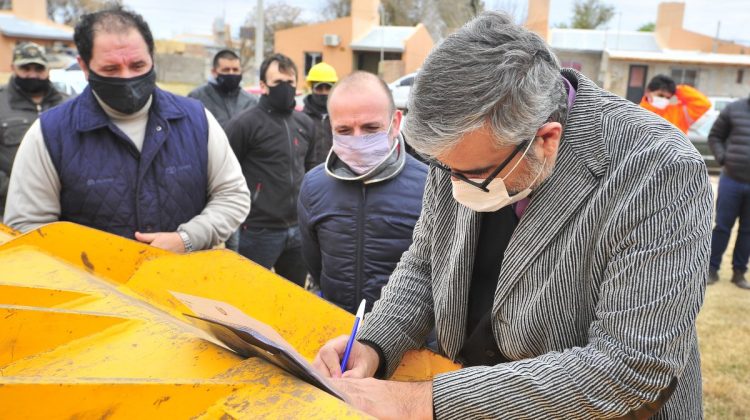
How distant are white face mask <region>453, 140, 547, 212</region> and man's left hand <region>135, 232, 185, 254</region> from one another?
4.59 feet

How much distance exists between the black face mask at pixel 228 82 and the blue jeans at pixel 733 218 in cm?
466

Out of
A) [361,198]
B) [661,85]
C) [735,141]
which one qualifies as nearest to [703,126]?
[661,85]

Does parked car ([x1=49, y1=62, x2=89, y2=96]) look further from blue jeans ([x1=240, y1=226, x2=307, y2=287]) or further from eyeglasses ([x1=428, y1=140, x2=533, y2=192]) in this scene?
eyeglasses ([x1=428, y1=140, x2=533, y2=192])

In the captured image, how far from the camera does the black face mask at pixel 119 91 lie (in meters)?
2.55

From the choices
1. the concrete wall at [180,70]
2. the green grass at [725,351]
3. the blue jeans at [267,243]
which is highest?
the blue jeans at [267,243]

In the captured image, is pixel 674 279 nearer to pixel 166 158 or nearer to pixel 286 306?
pixel 286 306

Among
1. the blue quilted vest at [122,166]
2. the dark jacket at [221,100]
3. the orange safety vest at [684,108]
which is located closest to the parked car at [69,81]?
the dark jacket at [221,100]

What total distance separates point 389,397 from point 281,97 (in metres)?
3.53

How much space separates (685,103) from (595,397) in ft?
22.1

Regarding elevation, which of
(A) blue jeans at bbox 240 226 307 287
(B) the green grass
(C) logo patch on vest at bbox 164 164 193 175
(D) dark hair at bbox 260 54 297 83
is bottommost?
(B) the green grass

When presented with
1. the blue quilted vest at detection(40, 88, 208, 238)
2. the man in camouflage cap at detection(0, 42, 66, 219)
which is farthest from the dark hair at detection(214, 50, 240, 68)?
the blue quilted vest at detection(40, 88, 208, 238)

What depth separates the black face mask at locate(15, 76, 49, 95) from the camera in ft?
15.3

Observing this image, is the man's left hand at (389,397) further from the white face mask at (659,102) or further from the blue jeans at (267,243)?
the white face mask at (659,102)

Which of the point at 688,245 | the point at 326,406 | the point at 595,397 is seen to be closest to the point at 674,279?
the point at 688,245
